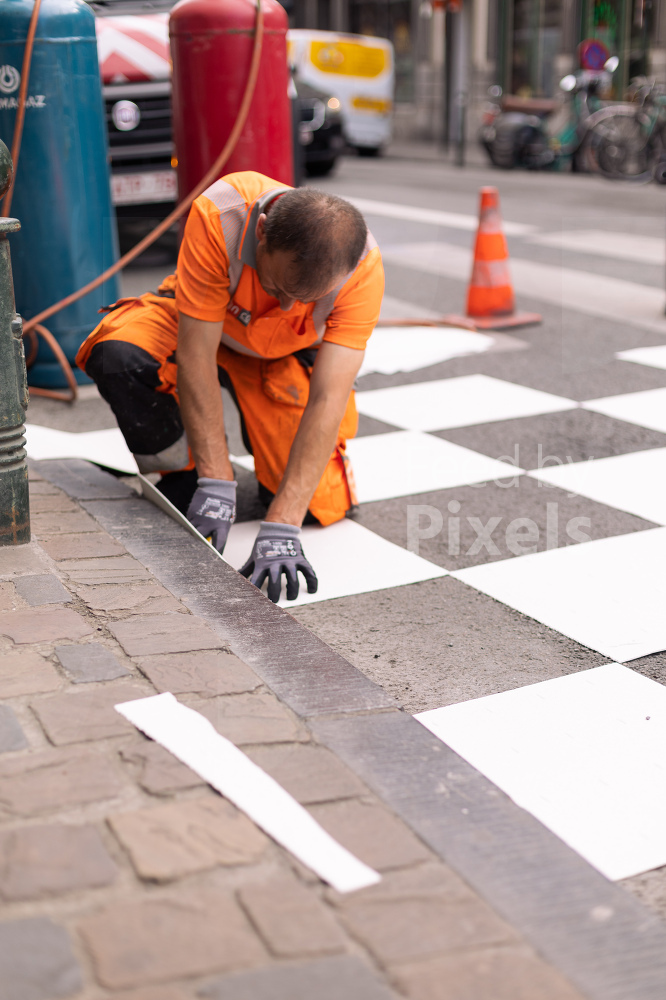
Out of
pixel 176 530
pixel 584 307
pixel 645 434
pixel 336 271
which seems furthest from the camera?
pixel 584 307

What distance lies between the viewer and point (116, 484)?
2.78 metres

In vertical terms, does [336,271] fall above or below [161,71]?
below

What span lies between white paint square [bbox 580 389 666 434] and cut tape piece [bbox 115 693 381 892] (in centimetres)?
220

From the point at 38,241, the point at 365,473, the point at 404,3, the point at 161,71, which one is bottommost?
the point at 365,473

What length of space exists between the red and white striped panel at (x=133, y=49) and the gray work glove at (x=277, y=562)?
439 cm

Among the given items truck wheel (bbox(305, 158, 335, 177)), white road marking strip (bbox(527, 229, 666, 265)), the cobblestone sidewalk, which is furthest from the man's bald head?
truck wheel (bbox(305, 158, 335, 177))

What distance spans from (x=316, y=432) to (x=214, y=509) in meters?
0.31

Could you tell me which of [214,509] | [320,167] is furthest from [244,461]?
[320,167]

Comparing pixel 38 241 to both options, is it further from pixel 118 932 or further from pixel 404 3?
pixel 404 3

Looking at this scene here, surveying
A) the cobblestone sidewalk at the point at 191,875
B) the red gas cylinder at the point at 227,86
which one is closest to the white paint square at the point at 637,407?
the red gas cylinder at the point at 227,86

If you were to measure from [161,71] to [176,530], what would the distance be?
4332 millimetres

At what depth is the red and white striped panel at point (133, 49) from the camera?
19.4 ft

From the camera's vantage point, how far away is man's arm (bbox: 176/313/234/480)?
96.1 inches

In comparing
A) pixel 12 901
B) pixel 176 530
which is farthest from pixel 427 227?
pixel 12 901
